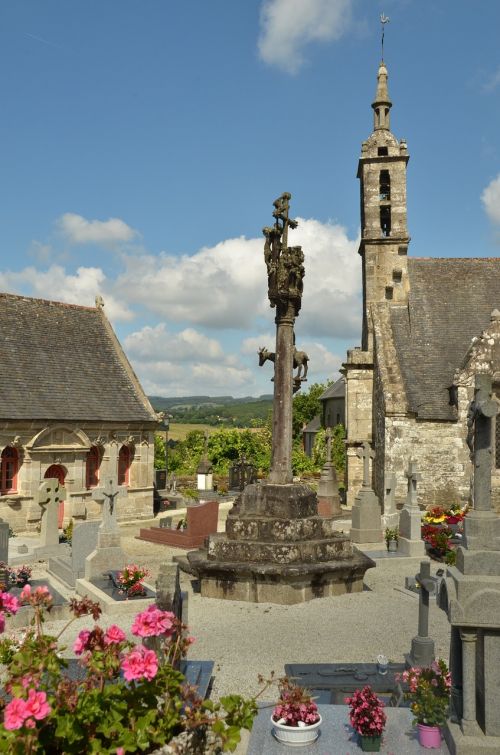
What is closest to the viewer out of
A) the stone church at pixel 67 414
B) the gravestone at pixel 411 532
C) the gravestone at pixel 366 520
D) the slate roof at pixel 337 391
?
the gravestone at pixel 411 532

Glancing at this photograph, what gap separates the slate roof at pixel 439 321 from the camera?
75.9 ft

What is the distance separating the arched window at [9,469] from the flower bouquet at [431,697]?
17665 millimetres

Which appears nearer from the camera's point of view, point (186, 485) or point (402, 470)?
point (402, 470)

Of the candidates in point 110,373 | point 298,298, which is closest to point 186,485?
point 110,373

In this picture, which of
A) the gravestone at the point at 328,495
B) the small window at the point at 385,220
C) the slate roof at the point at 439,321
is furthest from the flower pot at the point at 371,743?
the small window at the point at 385,220

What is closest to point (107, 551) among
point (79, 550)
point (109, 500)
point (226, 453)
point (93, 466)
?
point (79, 550)

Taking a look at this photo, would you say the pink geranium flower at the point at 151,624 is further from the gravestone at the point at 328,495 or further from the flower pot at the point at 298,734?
the gravestone at the point at 328,495

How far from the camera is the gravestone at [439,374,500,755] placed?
4.93 meters

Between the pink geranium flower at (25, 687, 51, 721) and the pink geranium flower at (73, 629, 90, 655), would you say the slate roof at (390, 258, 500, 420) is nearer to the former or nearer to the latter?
the pink geranium flower at (73, 629, 90, 655)

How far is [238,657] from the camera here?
815cm

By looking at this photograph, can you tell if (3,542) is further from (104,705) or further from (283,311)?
(104,705)

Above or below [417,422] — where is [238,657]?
below

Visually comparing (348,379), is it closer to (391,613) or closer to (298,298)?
(298,298)

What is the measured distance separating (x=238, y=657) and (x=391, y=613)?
332cm
